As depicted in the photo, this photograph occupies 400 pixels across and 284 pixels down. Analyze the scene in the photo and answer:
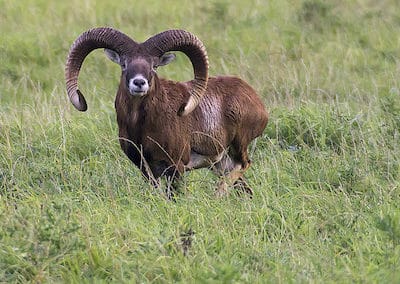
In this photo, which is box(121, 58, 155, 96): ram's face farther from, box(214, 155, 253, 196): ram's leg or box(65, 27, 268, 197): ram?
box(214, 155, 253, 196): ram's leg

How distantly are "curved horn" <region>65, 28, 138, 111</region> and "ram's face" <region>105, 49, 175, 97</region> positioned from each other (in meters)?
0.09

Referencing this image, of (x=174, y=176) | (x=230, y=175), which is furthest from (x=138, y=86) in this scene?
(x=230, y=175)

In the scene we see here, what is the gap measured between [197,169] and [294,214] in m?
2.17

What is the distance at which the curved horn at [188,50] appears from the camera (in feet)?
28.2

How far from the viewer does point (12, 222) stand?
22.0 feet

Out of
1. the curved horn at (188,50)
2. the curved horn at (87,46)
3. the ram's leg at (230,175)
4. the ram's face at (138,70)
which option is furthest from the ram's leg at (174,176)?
the curved horn at (87,46)

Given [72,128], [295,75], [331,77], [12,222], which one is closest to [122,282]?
[12,222]

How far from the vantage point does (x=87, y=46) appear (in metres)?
8.79

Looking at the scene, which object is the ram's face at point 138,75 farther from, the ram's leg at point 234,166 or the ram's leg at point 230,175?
the ram's leg at point 234,166

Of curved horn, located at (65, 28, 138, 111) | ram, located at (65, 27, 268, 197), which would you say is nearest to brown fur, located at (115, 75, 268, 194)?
ram, located at (65, 27, 268, 197)

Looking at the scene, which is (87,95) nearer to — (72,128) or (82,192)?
(72,128)

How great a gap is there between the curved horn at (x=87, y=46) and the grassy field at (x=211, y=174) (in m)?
0.58

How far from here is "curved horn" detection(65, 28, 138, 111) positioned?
8.55 meters

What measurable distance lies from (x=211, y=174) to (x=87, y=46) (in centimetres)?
162
